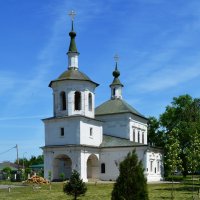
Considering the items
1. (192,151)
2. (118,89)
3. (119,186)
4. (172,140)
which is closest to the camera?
(119,186)

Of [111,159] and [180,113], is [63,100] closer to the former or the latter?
[111,159]

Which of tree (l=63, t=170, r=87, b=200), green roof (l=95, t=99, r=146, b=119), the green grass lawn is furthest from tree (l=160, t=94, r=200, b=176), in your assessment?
tree (l=63, t=170, r=87, b=200)

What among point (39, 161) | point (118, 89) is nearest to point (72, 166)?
point (118, 89)

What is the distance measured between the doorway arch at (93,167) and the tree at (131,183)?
32973 mm

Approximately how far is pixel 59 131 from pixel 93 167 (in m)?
5.99

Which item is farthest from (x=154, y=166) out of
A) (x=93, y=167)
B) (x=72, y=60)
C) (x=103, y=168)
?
(x=72, y=60)

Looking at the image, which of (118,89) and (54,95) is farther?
(118,89)

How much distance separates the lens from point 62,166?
47344 millimetres

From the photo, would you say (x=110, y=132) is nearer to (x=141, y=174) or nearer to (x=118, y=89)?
(x=118, y=89)

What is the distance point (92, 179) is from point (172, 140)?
31.8 metres

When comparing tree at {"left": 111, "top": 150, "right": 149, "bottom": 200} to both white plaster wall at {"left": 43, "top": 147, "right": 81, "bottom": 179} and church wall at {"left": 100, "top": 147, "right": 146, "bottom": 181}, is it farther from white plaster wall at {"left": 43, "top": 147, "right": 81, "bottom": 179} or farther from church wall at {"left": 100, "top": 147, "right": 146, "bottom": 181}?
church wall at {"left": 100, "top": 147, "right": 146, "bottom": 181}

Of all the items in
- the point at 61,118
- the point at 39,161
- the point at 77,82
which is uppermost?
the point at 77,82

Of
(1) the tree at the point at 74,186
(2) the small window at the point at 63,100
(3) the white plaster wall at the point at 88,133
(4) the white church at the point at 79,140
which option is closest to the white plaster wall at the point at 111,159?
(4) the white church at the point at 79,140

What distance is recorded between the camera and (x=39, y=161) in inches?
4454
